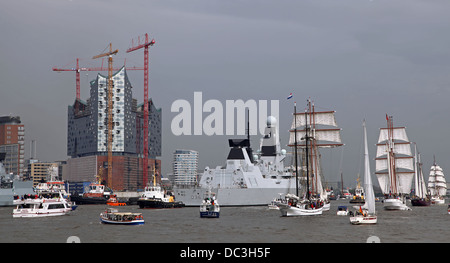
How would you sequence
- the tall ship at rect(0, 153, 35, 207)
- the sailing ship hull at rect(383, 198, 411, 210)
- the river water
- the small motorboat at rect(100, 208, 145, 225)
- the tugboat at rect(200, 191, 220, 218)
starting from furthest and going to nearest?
the tall ship at rect(0, 153, 35, 207)
the sailing ship hull at rect(383, 198, 411, 210)
the tugboat at rect(200, 191, 220, 218)
the small motorboat at rect(100, 208, 145, 225)
the river water

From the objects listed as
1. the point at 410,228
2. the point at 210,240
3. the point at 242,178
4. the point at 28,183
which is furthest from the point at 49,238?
the point at 28,183

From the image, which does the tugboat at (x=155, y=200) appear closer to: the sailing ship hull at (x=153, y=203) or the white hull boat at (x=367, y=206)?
the sailing ship hull at (x=153, y=203)

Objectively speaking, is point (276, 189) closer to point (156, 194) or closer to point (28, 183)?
point (156, 194)

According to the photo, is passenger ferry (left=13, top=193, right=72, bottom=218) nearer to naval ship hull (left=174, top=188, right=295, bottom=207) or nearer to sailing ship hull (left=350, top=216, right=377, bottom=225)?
naval ship hull (left=174, top=188, right=295, bottom=207)

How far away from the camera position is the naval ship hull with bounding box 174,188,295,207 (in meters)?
118

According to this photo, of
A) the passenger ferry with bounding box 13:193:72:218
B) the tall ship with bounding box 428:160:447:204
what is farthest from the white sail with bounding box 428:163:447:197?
the passenger ferry with bounding box 13:193:72:218

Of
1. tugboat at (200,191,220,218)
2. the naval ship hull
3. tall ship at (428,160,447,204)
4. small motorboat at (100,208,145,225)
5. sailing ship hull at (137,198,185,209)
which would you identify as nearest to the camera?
small motorboat at (100,208,145,225)

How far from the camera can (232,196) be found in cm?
11838

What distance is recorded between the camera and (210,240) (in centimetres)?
4678

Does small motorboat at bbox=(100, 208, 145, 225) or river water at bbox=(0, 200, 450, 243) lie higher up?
small motorboat at bbox=(100, 208, 145, 225)

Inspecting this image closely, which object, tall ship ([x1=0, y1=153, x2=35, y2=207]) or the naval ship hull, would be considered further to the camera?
tall ship ([x1=0, y1=153, x2=35, y2=207])
